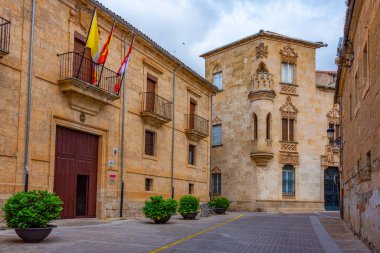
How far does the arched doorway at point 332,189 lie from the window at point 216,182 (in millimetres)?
8027

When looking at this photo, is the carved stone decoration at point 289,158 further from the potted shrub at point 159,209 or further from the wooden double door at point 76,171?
the wooden double door at point 76,171

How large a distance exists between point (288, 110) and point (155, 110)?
1405 cm

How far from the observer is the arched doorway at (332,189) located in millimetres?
33034

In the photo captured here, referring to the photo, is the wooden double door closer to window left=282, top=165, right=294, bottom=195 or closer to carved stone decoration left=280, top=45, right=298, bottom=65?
window left=282, top=165, right=294, bottom=195

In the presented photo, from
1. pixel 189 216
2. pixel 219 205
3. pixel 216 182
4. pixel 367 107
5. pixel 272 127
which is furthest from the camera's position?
pixel 216 182

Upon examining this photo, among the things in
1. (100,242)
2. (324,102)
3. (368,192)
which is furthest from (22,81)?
(324,102)

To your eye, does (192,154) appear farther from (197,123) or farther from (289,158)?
(289,158)

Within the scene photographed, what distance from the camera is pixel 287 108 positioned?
106 feet

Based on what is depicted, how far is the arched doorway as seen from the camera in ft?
108

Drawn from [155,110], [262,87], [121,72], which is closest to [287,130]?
[262,87]

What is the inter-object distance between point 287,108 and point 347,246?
71.1 ft

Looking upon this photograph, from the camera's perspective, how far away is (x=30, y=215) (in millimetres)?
9680

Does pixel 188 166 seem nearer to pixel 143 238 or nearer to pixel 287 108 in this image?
pixel 287 108

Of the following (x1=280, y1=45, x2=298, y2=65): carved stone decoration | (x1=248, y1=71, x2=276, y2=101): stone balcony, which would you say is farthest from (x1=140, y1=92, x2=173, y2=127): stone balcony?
(x1=280, y1=45, x2=298, y2=65): carved stone decoration
